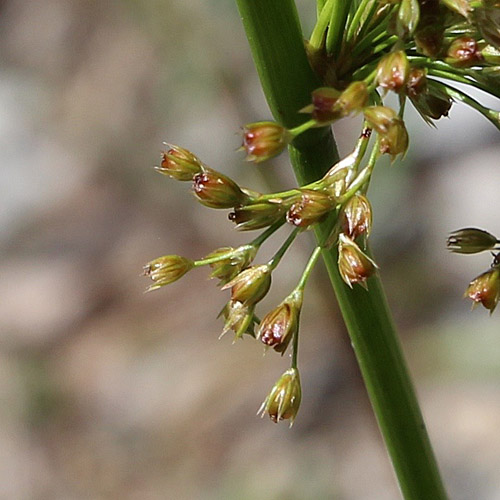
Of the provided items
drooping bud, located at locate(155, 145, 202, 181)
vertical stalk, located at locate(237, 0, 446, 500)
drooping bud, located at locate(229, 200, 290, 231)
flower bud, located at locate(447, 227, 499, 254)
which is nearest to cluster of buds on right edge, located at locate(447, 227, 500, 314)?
flower bud, located at locate(447, 227, 499, 254)

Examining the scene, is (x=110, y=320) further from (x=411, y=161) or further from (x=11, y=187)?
(x=411, y=161)

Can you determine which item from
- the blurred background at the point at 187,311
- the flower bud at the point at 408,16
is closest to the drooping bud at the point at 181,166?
the flower bud at the point at 408,16

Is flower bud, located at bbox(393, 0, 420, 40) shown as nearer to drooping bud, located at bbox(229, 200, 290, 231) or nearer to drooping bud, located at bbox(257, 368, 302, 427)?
drooping bud, located at bbox(229, 200, 290, 231)

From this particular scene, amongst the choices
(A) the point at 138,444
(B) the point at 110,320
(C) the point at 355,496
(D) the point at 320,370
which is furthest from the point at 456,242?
(B) the point at 110,320

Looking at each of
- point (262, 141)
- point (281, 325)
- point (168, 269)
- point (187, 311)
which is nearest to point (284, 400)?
point (281, 325)

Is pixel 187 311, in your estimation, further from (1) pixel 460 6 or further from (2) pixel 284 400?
(1) pixel 460 6
